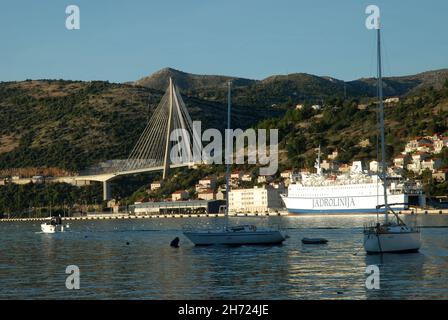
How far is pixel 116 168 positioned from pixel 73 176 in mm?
11171

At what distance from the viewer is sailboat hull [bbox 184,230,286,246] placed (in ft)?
168

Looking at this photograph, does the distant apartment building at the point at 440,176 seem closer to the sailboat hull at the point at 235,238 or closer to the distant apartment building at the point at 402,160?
the distant apartment building at the point at 402,160

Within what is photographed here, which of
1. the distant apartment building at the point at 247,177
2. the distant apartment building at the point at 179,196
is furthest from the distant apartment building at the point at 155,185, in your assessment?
the distant apartment building at the point at 247,177

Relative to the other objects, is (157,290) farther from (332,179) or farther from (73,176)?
(73,176)

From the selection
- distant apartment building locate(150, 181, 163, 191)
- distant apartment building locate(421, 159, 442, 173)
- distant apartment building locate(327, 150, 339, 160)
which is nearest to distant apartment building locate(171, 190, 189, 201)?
distant apartment building locate(150, 181, 163, 191)

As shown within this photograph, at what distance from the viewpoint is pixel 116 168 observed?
500 ft

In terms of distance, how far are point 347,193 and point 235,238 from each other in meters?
76.6

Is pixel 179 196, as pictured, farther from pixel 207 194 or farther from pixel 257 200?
pixel 257 200

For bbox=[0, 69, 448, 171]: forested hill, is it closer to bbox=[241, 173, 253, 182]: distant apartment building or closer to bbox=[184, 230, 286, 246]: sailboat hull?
bbox=[241, 173, 253, 182]: distant apartment building

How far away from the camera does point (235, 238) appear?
5119 cm

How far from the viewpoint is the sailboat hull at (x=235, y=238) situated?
5112cm
